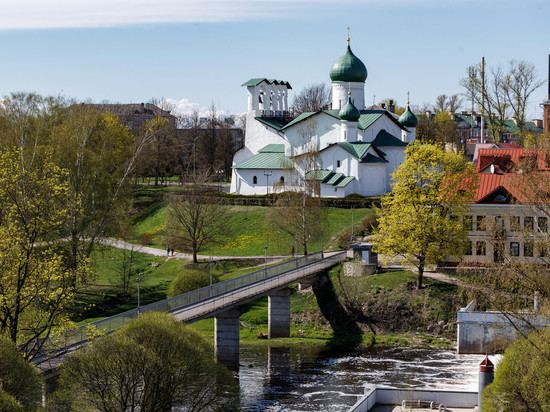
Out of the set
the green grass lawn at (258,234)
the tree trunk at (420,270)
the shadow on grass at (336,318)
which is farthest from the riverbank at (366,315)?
the green grass lawn at (258,234)

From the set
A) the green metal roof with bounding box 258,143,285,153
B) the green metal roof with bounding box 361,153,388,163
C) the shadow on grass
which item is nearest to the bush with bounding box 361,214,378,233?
the green metal roof with bounding box 361,153,388,163

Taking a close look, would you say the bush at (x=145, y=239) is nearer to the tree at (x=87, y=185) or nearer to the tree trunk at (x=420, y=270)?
the tree at (x=87, y=185)

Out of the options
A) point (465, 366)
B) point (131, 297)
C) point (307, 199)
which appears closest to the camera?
point (465, 366)

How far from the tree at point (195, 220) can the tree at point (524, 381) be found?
42.4m

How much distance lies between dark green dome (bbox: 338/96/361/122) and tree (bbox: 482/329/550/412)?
184 feet

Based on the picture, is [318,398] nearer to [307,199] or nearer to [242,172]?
[307,199]

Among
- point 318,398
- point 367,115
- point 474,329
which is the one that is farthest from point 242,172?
point 318,398

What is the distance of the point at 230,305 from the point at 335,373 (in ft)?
21.4

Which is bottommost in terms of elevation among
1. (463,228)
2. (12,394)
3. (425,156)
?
(12,394)

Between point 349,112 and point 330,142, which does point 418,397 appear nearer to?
point 349,112

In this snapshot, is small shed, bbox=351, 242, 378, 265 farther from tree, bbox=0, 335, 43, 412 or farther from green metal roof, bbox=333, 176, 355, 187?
tree, bbox=0, 335, 43, 412

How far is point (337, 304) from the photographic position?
5906cm

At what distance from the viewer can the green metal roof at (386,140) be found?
86625mm

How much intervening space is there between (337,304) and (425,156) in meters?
11.1
